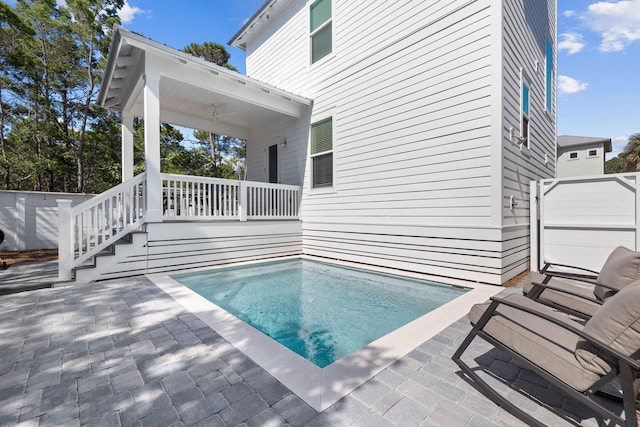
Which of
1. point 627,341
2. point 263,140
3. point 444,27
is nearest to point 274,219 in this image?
point 263,140

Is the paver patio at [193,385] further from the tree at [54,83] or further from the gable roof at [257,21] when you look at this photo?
the tree at [54,83]

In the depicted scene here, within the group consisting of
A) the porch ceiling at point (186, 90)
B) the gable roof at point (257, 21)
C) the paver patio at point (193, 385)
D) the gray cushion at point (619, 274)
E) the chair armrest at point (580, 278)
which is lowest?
the paver patio at point (193, 385)

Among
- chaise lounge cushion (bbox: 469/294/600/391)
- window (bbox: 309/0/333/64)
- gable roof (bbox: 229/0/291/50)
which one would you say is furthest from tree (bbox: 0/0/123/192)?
chaise lounge cushion (bbox: 469/294/600/391)

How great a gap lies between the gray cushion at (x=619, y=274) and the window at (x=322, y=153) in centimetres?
512

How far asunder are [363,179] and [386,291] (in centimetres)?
269

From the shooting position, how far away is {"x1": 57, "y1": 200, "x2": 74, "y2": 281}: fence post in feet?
14.0

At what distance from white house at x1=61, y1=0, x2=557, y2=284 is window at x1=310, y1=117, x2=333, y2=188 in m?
0.04

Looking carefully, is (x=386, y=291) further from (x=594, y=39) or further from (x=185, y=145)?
(x=185, y=145)

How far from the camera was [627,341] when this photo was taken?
51.6 inches

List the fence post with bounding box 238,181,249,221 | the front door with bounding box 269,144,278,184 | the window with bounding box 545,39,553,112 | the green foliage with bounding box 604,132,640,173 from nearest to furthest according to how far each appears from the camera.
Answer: the fence post with bounding box 238,181,249,221
the window with bounding box 545,39,553,112
the front door with bounding box 269,144,278,184
the green foliage with bounding box 604,132,640,173

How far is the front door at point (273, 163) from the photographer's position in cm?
872

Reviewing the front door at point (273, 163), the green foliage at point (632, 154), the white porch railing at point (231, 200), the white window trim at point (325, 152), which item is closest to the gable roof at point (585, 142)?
the green foliage at point (632, 154)

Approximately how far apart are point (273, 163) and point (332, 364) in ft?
24.5

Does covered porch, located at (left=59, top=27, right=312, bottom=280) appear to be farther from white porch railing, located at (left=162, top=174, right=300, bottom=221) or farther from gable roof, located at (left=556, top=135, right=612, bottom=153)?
gable roof, located at (left=556, top=135, right=612, bottom=153)
